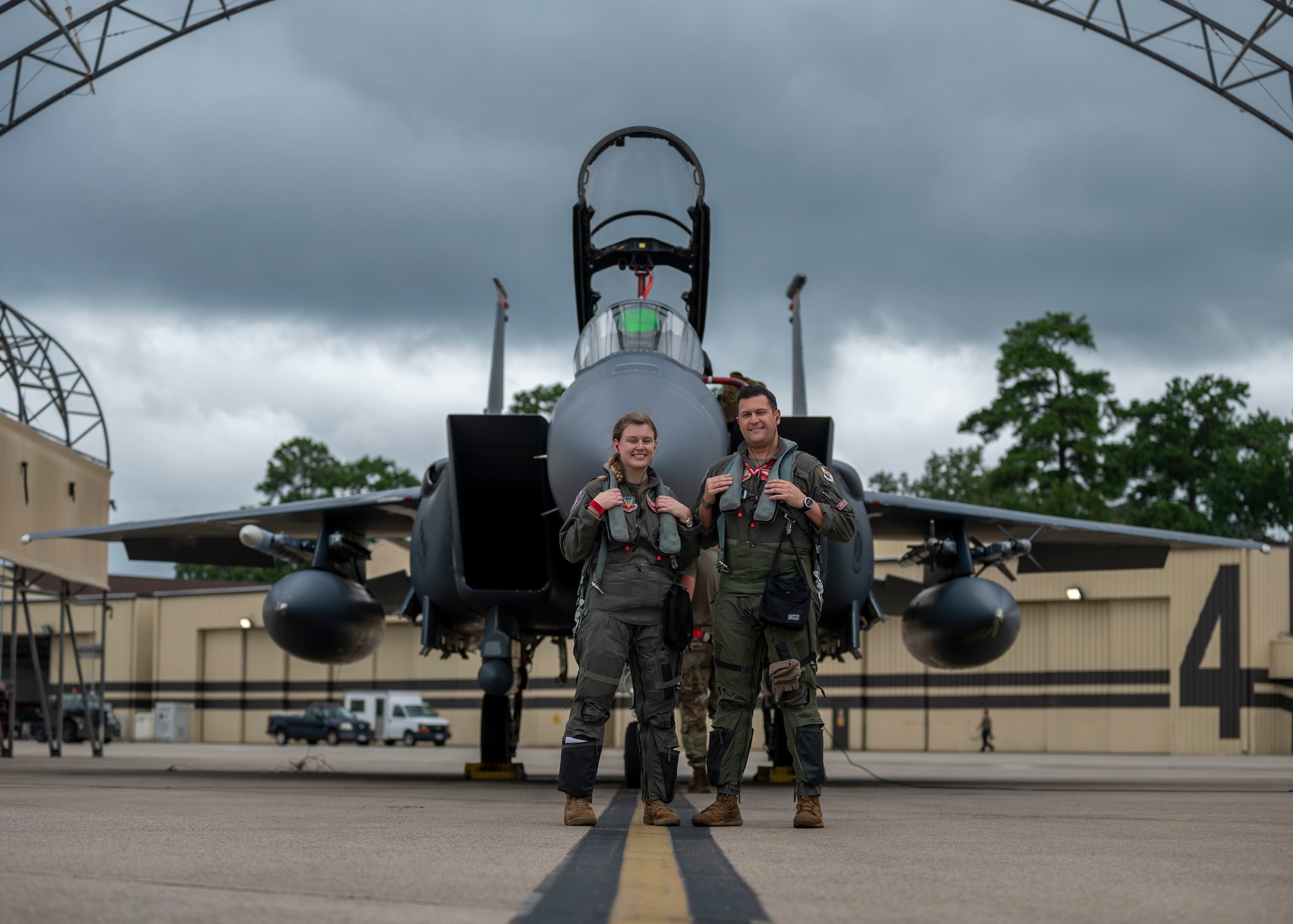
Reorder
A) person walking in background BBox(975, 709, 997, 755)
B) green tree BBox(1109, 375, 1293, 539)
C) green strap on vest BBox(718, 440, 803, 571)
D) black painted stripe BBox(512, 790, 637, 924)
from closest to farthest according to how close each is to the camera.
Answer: black painted stripe BBox(512, 790, 637, 924)
green strap on vest BBox(718, 440, 803, 571)
person walking in background BBox(975, 709, 997, 755)
green tree BBox(1109, 375, 1293, 539)

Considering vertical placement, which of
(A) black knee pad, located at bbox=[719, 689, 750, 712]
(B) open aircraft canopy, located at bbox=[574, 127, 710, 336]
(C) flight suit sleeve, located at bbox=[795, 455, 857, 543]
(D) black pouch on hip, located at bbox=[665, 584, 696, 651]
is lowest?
(A) black knee pad, located at bbox=[719, 689, 750, 712]

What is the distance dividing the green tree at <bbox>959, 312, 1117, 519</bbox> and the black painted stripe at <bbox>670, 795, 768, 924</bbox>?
38.7m

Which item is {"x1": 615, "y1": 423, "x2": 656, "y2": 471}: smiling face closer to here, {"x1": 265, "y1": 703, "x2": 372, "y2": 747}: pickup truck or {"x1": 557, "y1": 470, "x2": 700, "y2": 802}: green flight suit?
{"x1": 557, "y1": 470, "x2": 700, "y2": 802}: green flight suit

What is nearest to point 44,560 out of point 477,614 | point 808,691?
point 477,614

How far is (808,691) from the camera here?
19.0 ft

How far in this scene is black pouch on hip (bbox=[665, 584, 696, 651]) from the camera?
564 centimetres

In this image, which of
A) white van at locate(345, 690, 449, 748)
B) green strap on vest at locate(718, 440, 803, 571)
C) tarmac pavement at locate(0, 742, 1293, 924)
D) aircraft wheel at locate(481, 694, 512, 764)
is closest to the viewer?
tarmac pavement at locate(0, 742, 1293, 924)

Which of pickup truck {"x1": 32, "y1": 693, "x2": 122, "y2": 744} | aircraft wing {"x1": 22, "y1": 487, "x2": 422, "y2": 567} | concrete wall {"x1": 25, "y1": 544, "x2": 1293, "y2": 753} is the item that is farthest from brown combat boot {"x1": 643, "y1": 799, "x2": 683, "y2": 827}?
pickup truck {"x1": 32, "y1": 693, "x2": 122, "y2": 744}

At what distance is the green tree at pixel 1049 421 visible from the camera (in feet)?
141

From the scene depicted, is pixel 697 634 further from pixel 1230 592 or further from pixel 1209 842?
pixel 1230 592

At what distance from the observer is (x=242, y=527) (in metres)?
14.1

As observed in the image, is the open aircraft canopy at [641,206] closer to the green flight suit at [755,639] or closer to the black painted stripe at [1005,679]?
the green flight suit at [755,639]

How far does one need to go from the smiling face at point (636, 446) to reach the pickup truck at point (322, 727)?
33.5 m

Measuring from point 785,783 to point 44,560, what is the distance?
1262cm
